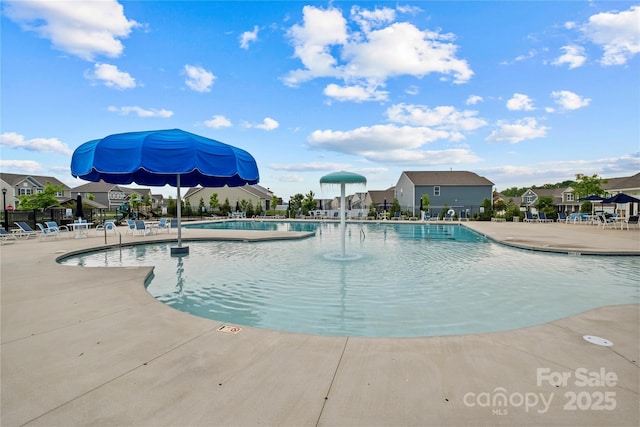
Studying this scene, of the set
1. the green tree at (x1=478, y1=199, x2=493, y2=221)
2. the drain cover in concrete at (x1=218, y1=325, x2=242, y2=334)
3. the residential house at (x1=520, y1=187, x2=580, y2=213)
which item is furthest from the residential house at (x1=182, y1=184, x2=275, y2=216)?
the drain cover in concrete at (x1=218, y1=325, x2=242, y2=334)

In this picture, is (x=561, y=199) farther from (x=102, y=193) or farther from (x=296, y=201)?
(x=102, y=193)

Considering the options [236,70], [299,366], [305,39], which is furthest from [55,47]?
[299,366]

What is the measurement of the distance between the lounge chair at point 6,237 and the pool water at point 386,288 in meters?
5.26

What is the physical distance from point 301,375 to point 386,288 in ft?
12.5

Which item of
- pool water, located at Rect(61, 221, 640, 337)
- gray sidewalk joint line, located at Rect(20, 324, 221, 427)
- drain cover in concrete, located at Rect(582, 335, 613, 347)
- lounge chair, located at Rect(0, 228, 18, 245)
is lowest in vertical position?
pool water, located at Rect(61, 221, 640, 337)

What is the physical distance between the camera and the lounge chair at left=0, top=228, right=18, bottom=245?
39.2 ft

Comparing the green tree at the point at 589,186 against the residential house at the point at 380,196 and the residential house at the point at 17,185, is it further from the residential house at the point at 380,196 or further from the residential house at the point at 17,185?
the residential house at the point at 17,185

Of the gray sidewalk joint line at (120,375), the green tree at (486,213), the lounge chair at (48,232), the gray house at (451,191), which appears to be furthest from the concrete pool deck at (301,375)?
the gray house at (451,191)

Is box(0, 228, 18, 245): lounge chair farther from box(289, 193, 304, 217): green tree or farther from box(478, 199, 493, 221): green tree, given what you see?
box(478, 199, 493, 221): green tree

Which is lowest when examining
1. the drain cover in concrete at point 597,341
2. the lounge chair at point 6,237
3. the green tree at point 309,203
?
the drain cover in concrete at point 597,341

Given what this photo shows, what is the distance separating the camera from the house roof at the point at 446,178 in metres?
35.3

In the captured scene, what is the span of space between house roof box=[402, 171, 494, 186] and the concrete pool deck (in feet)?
111

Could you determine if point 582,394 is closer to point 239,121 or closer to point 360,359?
point 360,359

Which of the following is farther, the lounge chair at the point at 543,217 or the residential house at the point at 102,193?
the residential house at the point at 102,193
